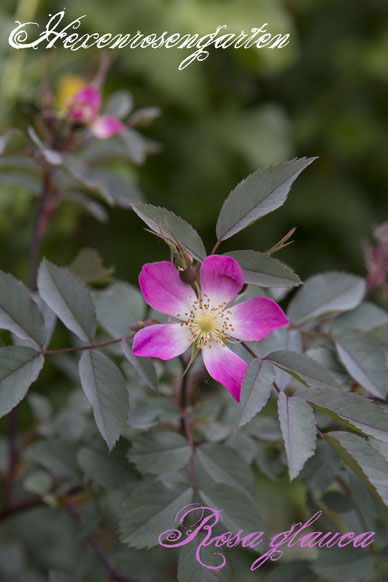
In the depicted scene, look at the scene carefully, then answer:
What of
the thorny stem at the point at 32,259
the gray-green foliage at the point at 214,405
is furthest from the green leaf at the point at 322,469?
the thorny stem at the point at 32,259

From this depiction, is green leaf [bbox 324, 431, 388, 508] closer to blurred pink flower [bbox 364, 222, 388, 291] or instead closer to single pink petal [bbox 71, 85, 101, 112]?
blurred pink flower [bbox 364, 222, 388, 291]

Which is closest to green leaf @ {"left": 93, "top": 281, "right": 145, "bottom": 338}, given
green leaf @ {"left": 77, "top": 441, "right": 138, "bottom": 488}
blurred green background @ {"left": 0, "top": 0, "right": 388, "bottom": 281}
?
green leaf @ {"left": 77, "top": 441, "right": 138, "bottom": 488}

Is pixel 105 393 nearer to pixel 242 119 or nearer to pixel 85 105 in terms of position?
pixel 85 105

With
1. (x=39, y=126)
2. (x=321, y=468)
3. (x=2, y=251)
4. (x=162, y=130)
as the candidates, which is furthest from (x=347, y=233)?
(x=321, y=468)

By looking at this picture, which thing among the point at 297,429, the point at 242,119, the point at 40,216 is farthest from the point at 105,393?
the point at 242,119

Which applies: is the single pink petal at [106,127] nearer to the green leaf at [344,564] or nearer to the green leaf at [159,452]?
the green leaf at [159,452]

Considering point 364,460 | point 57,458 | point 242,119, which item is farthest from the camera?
point 242,119
